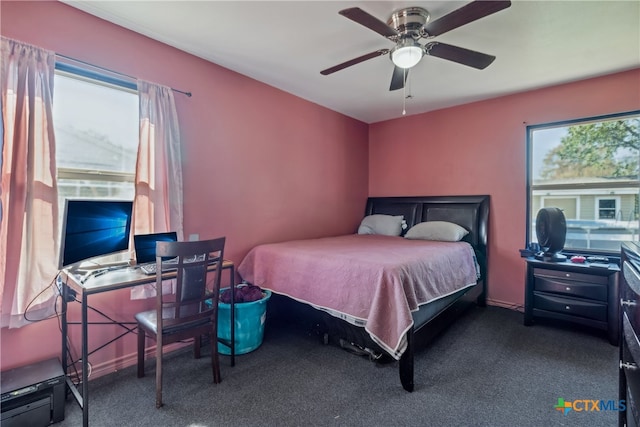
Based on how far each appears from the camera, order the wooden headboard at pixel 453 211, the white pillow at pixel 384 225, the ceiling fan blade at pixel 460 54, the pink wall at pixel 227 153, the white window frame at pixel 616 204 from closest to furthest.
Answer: the pink wall at pixel 227 153 < the ceiling fan blade at pixel 460 54 < the white window frame at pixel 616 204 < the wooden headboard at pixel 453 211 < the white pillow at pixel 384 225

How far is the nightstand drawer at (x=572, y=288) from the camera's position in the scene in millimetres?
2736

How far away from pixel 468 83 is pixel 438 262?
2.11 m

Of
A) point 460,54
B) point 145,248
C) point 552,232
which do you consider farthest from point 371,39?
point 552,232

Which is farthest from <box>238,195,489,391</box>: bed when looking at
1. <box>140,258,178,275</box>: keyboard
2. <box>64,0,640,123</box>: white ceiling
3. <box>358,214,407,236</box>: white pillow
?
<box>64,0,640,123</box>: white ceiling

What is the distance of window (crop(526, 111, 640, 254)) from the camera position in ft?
10.0

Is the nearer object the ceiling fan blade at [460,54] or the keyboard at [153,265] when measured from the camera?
the keyboard at [153,265]

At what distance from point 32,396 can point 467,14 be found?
324 cm

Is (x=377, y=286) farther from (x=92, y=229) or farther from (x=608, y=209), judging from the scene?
(x=608, y=209)

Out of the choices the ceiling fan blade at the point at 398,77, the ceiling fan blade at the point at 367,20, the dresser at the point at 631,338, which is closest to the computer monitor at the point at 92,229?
the ceiling fan blade at the point at 367,20

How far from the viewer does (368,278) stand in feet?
6.92

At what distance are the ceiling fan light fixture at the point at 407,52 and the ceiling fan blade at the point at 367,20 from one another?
3.8 inches

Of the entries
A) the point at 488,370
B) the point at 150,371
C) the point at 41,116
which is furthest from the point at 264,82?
the point at 488,370

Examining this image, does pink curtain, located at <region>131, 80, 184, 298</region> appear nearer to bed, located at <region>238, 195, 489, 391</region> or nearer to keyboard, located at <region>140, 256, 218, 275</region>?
keyboard, located at <region>140, 256, 218, 275</region>

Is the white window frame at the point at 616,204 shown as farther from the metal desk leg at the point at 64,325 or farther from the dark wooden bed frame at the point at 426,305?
the metal desk leg at the point at 64,325
